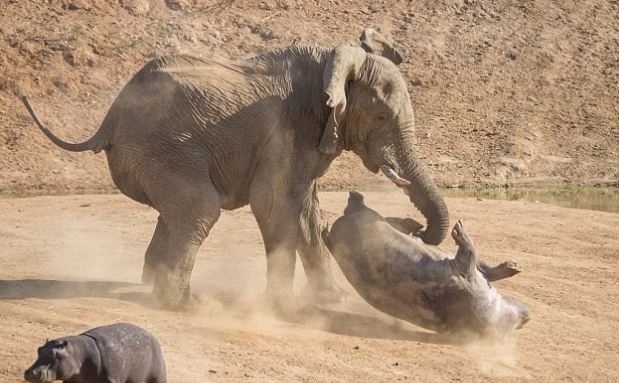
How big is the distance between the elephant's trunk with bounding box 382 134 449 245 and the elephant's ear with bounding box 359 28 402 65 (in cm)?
101

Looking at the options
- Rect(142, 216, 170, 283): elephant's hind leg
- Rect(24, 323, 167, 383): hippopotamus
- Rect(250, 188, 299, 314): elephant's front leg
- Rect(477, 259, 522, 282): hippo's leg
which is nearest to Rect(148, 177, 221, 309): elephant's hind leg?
Rect(250, 188, 299, 314): elephant's front leg

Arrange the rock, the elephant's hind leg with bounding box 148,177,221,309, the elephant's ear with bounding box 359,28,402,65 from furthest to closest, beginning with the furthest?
the rock
the elephant's ear with bounding box 359,28,402,65
the elephant's hind leg with bounding box 148,177,221,309

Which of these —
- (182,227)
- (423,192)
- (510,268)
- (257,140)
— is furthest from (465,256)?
(182,227)

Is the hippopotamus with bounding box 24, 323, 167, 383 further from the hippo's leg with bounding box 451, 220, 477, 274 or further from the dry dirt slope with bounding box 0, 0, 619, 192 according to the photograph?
the dry dirt slope with bounding box 0, 0, 619, 192

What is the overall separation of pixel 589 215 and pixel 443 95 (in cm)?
803

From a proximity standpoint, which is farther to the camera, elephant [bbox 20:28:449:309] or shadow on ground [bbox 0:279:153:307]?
shadow on ground [bbox 0:279:153:307]

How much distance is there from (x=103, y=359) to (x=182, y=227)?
3501mm

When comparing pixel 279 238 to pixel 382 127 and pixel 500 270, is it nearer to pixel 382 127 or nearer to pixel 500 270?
pixel 382 127

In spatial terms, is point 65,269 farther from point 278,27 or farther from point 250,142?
point 278,27

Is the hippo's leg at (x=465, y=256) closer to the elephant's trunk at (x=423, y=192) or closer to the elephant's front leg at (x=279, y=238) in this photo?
the elephant's trunk at (x=423, y=192)

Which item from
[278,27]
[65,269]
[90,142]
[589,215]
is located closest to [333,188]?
[589,215]

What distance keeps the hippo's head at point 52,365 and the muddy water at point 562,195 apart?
13164 mm

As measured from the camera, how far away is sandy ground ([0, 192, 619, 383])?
10367mm

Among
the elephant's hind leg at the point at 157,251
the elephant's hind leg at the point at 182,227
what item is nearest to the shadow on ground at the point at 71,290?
the elephant's hind leg at the point at 157,251
